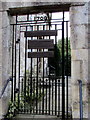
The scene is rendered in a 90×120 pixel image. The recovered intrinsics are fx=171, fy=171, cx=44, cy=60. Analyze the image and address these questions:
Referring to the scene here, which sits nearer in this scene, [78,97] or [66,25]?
[78,97]

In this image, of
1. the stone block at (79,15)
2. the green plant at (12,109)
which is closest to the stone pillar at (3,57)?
the green plant at (12,109)

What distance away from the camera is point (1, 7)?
3695 mm

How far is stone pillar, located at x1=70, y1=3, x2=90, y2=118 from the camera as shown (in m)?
3.45

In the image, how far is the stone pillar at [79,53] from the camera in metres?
3.45

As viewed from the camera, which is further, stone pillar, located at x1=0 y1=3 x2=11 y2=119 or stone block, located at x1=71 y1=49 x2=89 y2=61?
stone pillar, located at x1=0 y1=3 x2=11 y2=119

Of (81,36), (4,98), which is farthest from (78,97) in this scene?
(4,98)

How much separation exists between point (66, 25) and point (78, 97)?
1.57 m

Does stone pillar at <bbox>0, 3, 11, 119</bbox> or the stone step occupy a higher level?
stone pillar at <bbox>0, 3, 11, 119</bbox>

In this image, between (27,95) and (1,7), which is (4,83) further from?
(1,7)

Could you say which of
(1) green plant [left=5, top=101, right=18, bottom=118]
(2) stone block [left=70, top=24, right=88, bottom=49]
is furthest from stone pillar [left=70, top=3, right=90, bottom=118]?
(1) green plant [left=5, top=101, right=18, bottom=118]

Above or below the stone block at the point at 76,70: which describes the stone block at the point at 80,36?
above

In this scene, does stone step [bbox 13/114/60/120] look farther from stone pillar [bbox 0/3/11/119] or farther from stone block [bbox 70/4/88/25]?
stone block [bbox 70/4/88/25]

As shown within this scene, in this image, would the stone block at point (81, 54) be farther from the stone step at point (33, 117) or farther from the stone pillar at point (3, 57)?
the stone pillar at point (3, 57)

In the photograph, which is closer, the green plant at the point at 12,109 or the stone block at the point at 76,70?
the stone block at the point at 76,70
